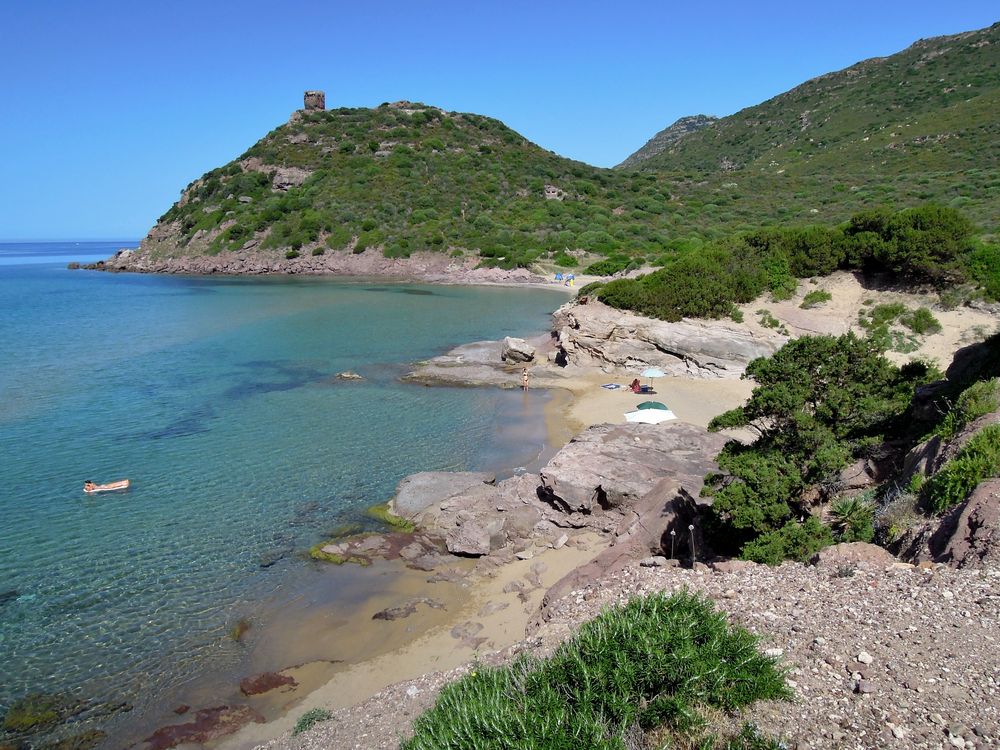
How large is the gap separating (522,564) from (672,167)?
426ft

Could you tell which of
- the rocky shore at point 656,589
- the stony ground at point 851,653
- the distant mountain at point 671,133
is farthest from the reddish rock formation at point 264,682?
the distant mountain at point 671,133

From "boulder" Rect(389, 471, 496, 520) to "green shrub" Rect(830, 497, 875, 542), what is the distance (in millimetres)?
9386

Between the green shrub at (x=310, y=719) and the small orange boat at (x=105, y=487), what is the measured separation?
11.8 meters

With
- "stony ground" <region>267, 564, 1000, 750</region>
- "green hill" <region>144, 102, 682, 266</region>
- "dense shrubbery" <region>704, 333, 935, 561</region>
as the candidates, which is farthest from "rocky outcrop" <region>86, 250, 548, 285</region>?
"stony ground" <region>267, 564, 1000, 750</region>

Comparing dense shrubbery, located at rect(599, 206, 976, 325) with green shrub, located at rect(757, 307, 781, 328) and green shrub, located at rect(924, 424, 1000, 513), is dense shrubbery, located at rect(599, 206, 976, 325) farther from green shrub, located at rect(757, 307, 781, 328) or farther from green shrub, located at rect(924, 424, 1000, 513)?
green shrub, located at rect(924, 424, 1000, 513)

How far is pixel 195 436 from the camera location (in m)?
23.5

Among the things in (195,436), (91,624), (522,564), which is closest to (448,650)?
(522,564)

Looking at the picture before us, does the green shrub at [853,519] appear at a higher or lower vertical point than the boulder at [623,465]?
higher

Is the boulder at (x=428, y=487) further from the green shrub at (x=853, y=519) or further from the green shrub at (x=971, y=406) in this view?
the green shrub at (x=971, y=406)

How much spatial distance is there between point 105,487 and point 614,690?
17571 millimetres

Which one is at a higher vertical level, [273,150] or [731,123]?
[731,123]

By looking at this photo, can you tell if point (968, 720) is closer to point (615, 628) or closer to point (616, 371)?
point (615, 628)

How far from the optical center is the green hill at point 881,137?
68.4 metres

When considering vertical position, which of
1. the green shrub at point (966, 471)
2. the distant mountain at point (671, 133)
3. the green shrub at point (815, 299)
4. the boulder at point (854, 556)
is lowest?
the boulder at point (854, 556)
